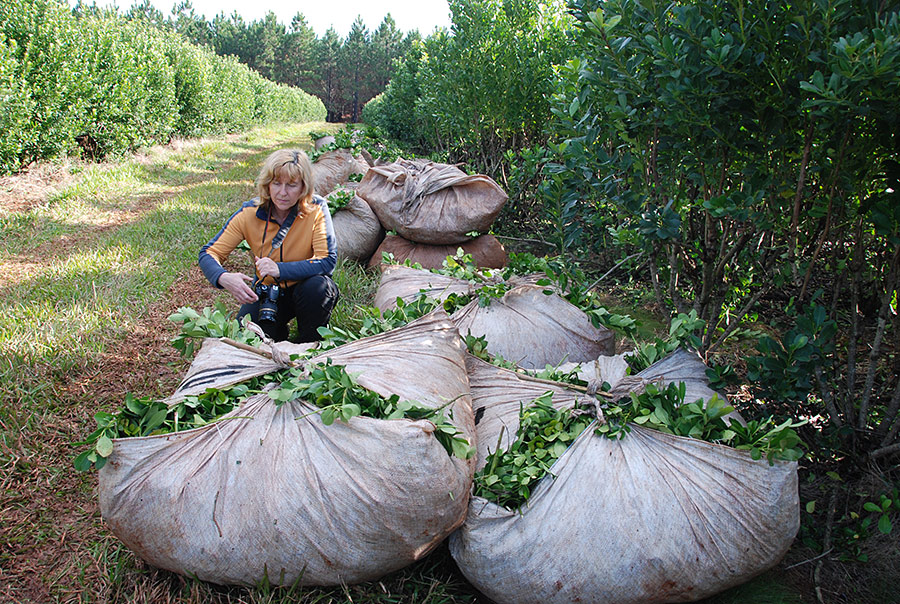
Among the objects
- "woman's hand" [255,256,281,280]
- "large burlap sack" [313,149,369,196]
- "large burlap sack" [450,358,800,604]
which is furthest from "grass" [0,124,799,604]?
"large burlap sack" [313,149,369,196]

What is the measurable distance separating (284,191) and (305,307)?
1.96ft

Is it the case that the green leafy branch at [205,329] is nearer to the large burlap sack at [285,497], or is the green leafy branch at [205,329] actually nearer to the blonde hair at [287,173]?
the large burlap sack at [285,497]

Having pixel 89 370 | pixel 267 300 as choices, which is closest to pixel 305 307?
pixel 267 300

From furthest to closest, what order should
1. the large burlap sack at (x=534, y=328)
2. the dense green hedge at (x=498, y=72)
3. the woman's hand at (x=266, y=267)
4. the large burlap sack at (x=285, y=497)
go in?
1. the dense green hedge at (x=498, y=72)
2. the woman's hand at (x=266, y=267)
3. the large burlap sack at (x=534, y=328)
4. the large burlap sack at (x=285, y=497)

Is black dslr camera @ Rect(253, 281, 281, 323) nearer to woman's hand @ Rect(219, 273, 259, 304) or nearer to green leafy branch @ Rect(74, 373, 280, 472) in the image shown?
woman's hand @ Rect(219, 273, 259, 304)

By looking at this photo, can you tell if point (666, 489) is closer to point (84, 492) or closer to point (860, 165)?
point (860, 165)

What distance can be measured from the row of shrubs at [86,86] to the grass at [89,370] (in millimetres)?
1600

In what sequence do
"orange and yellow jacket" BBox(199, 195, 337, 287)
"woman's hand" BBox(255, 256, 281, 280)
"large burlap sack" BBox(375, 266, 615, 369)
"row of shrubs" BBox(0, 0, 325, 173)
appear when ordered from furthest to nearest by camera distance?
"row of shrubs" BBox(0, 0, 325, 173) < "orange and yellow jacket" BBox(199, 195, 337, 287) < "woman's hand" BBox(255, 256, 281, 280) < "large burlap sack" BBox(375, 266, 615, 369)

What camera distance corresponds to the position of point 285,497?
4.75 ft

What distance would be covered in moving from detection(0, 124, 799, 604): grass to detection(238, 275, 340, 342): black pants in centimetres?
30

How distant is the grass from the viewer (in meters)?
1.67

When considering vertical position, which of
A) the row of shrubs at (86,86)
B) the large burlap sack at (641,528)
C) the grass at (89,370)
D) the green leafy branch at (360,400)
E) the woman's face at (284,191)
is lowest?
the grass at (89,370)

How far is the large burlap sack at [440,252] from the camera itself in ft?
14.4

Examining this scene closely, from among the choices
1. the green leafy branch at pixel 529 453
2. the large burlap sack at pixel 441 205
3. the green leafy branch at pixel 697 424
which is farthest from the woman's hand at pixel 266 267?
the green leafy branch at pixel 697 424
